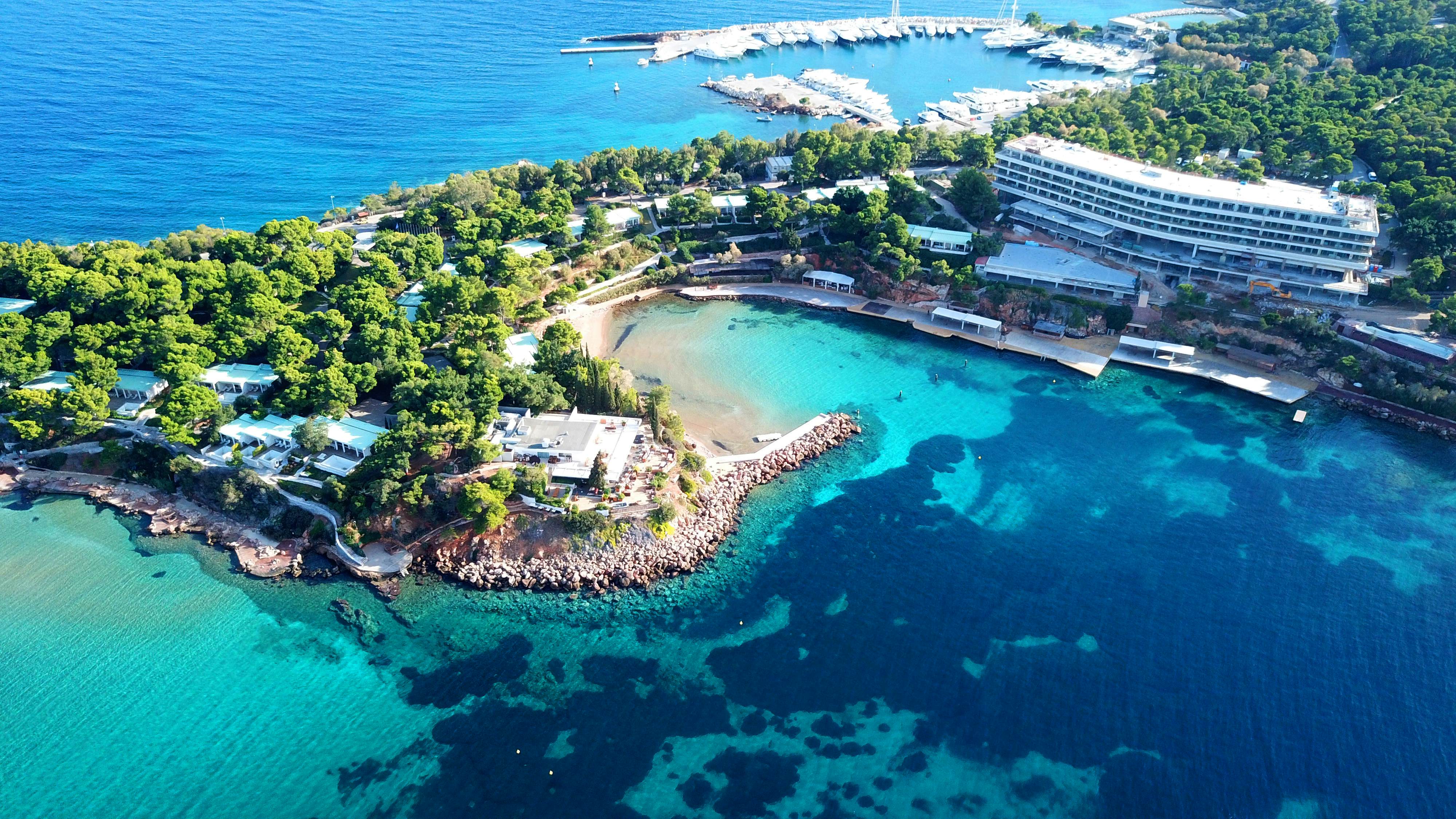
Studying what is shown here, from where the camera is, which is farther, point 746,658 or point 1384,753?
point 746,658

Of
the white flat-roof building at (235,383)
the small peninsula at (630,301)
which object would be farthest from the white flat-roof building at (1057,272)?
the white flat-roof building at (235,383)

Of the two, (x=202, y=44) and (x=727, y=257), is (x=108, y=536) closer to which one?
(x=727, y=257)

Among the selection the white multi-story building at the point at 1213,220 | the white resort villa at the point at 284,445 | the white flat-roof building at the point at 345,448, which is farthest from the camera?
the white multi-story building at the point at 1213,220

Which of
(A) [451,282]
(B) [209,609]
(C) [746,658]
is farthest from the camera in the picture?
(A) [451,282]

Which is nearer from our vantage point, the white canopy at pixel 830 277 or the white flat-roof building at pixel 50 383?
the white flat-roof building at pixel 50 383

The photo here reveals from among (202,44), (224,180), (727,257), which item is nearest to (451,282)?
(727,257)

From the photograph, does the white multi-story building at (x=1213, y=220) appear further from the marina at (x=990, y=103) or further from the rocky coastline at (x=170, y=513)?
the rocky coastline at (x=170, y=513)

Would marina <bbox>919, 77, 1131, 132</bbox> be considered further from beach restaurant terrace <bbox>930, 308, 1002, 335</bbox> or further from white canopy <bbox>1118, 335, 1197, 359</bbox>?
white canopy <bbox>1118, 335, 1197, 359</bbox>
